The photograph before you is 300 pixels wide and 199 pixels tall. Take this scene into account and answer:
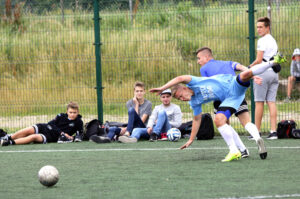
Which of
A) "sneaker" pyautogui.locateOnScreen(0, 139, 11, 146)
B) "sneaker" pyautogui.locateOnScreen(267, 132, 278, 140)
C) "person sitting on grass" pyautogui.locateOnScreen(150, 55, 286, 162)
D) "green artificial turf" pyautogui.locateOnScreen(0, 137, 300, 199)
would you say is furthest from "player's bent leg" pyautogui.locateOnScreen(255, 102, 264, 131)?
"sneaker" pyautogui.locateOnScreen(0, 139, 11, 146)

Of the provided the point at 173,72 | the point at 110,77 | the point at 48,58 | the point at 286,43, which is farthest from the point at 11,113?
the point at 286,43

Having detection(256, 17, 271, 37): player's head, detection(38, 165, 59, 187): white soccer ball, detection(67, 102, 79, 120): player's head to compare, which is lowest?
detection(38, 165, 59, 187): white soccer ball

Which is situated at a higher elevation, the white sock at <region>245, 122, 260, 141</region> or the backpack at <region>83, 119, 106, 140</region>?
the white sock at <region>245, 122, 260, 141</region>

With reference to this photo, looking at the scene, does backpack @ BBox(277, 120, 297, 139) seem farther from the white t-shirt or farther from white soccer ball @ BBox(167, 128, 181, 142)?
white soccer ball @ BBox(167, 128, 181, 142)

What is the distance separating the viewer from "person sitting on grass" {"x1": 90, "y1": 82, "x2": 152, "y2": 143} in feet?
36.1

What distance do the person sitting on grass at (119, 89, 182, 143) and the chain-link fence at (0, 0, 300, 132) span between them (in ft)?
2.21

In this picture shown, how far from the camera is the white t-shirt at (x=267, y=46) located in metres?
10.1

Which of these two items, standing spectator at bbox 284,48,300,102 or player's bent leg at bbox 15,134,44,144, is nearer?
player's bent leg at bbox 15,134,44,144

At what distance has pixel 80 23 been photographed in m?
12.1

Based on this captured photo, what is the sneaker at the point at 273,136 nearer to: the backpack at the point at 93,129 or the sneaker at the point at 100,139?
the sneaker at the point at 100,139

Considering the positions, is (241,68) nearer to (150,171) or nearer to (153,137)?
(150,171)

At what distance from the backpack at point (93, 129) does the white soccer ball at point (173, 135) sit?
1.37m

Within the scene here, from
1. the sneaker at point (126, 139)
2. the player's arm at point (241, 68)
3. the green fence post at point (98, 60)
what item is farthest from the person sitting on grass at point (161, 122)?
the player's arm at point (241, 68)

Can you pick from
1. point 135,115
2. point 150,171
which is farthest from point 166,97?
point 150,171
